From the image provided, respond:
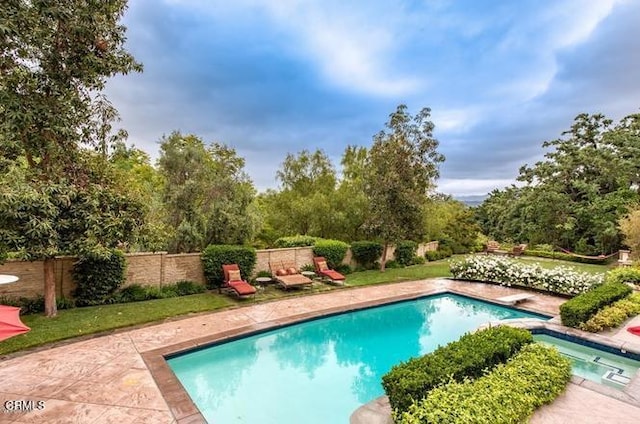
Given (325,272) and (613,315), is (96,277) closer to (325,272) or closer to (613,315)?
(325,272)

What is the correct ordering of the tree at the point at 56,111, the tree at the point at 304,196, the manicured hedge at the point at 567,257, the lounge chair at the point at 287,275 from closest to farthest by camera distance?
the tree at the point at 56,111
the lounge chair at the point at 287,275
the tree at the point at 304,196
the manicured hedge at the point at 567,257

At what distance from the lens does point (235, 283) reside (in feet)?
37.6

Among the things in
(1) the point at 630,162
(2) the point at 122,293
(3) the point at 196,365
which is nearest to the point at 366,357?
(3) the point at 196,365

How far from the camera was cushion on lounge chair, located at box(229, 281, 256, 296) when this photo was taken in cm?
1084

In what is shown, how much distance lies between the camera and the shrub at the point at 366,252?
16.6 metres

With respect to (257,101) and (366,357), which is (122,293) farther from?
(257,101)

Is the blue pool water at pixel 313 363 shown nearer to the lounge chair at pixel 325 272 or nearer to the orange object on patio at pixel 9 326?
the lounge chair at pixel 325 272

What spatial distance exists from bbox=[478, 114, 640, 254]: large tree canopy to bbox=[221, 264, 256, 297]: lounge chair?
23.7 meters

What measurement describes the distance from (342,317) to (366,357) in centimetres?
222

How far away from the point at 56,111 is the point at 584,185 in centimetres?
3081

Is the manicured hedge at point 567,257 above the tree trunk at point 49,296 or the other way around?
the other way around

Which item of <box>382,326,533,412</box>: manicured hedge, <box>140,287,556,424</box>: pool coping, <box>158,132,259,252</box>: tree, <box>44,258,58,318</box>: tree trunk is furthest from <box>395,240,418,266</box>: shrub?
<box>44,258,58,318</box>: tree trunk

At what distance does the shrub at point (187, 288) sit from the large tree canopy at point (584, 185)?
25.1 metres

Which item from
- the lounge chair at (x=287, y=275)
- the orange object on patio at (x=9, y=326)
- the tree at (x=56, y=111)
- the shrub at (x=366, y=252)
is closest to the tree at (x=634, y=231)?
the shrub at (x=366, y=252)
